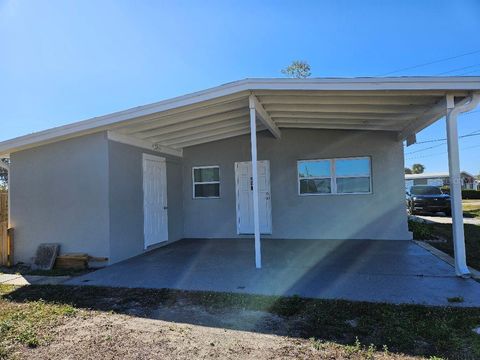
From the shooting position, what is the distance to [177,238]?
9.78 metres

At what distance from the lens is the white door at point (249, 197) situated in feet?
31.3

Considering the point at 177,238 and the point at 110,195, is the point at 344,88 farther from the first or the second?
the point at 177,238

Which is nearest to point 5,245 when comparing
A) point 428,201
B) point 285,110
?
point 285,110

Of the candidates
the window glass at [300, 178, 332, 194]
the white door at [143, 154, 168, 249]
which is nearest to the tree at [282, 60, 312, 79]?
Result: the window glass at [300, 178, 332, 194]

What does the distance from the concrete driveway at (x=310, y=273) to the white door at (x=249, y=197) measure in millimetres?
1346

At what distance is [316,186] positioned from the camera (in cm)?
927

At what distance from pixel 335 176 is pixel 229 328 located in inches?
258

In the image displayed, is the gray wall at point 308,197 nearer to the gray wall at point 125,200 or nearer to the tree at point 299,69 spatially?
the gray wall at point 125,200

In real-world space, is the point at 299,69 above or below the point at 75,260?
above

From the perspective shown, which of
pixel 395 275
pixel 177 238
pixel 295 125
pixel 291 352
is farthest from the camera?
pixel 177 238

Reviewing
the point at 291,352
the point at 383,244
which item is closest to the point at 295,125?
the point at 383,244

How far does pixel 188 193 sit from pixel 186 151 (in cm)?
136

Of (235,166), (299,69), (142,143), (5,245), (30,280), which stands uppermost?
(299,69)

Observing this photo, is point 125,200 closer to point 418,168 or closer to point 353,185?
point 353,185
